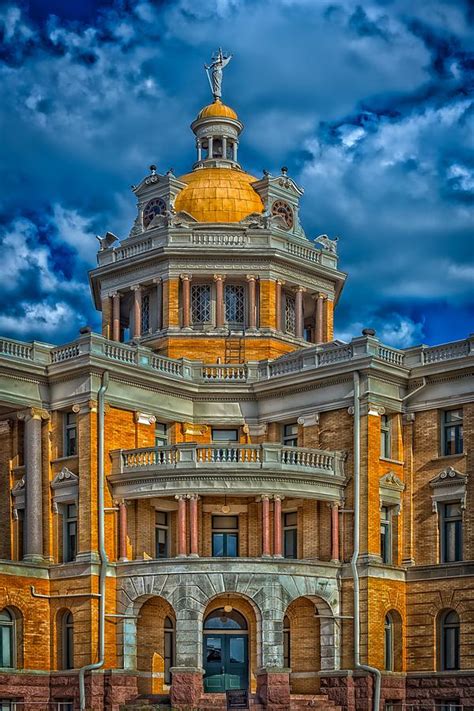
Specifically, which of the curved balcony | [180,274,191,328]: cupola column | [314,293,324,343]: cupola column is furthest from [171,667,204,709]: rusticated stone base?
[314,293,324,343]: cupola column

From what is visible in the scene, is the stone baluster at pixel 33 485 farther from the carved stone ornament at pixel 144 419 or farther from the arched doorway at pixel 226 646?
the arched doorway at pixel 226 646

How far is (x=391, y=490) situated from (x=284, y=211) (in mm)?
19290

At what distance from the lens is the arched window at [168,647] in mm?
56812

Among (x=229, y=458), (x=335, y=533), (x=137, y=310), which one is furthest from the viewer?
(x=137, y=310)

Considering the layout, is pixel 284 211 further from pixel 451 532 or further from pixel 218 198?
pixel 451 532

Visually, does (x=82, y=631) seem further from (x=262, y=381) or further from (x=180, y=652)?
(x=262, y=381)

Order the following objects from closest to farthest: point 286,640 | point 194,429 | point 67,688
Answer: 1. point 67,688
2. point 286,640
3. point 194,429

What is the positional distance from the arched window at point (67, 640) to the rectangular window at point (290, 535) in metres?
9.06

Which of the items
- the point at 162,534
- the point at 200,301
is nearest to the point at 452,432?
the point at 162,534

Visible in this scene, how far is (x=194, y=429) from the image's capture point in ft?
202

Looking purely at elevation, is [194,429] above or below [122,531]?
above

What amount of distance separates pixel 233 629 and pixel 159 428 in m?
9.28

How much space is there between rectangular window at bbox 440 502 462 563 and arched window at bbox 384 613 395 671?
3.24m

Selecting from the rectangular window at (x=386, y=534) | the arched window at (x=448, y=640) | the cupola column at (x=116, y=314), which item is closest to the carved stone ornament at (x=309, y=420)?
the rectangular window at (x=386, y=534)
